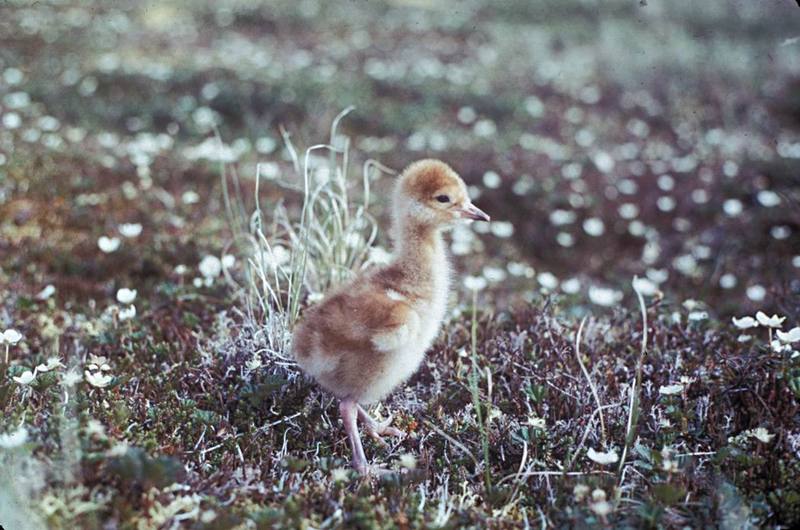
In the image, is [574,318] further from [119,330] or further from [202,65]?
[202,65]

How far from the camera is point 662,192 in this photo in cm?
1107

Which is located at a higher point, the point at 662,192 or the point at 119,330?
the point at 119,330

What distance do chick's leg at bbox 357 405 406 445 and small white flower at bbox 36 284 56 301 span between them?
2796 mm

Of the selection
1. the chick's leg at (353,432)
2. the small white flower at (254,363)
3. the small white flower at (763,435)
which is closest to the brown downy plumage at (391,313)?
the chick's leg at (353,432)

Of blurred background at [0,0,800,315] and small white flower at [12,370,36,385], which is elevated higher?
small white flower at [12,370,36,385]

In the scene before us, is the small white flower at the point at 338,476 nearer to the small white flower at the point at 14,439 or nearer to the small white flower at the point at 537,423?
the small white flower at the point at 537,423

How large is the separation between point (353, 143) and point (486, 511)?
27.4ft

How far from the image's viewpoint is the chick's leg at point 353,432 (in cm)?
445

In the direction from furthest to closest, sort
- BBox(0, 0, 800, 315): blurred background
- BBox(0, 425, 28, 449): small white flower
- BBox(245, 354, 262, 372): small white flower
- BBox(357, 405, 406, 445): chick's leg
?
1. BBox(0, 0, 800, 315): blurred background
2. BBox(245, 354, 262, 372): small white flower
3. BBox(357, 405, 406, 445): chick's leg
4. BBox(0, 425, 28, 449): small white flower

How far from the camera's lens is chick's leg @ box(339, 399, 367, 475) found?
4446mm

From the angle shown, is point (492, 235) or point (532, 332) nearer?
point (532, 332)

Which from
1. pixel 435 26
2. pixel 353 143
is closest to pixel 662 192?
pixel 353 143

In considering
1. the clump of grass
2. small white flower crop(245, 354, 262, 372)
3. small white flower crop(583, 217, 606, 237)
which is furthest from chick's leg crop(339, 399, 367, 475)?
small white flower crop(583, 217, 606, 237)

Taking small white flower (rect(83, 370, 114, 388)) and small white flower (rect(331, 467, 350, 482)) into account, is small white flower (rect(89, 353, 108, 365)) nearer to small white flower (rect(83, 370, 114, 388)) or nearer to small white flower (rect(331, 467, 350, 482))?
small white flower (rect(83, 370, 114, 388))
